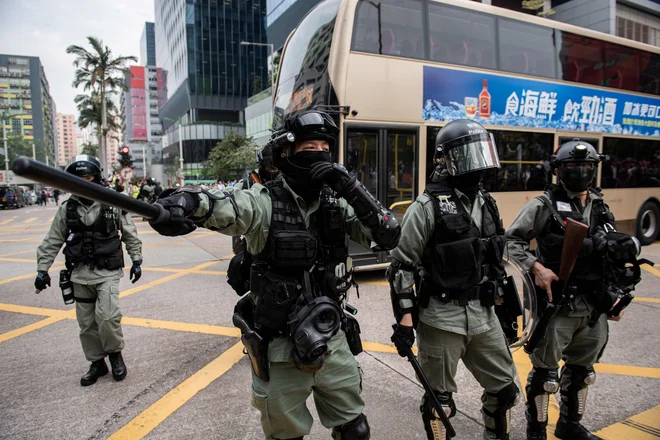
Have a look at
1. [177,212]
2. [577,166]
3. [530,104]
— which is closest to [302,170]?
[177,212]

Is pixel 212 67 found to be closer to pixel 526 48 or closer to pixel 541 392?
pixel 526 48

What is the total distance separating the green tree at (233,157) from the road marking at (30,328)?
89.0 feet

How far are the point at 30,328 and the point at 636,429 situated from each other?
5.85 m

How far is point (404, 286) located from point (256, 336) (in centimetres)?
84

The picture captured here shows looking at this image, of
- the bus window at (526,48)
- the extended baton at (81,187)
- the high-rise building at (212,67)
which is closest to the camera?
the extended baton at (81,187)

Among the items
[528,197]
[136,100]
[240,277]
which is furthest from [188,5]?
[240,277]

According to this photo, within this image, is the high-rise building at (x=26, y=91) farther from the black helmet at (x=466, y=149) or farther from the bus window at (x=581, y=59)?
the black helmet at (x=466, y=149)

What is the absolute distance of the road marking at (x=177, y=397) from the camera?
275 cm

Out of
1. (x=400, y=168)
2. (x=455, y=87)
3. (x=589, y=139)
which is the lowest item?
(x=400, y=168)

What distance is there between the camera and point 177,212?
1.47m

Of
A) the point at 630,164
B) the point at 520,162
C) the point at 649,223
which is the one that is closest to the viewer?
the point at 520,162

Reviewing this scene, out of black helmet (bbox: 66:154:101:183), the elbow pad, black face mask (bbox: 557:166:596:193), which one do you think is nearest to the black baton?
the elbow pad

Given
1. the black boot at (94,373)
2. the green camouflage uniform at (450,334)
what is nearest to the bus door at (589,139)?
the green camouflage uniform at (450,334)

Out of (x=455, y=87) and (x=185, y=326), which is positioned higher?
(x=455, y=87)
